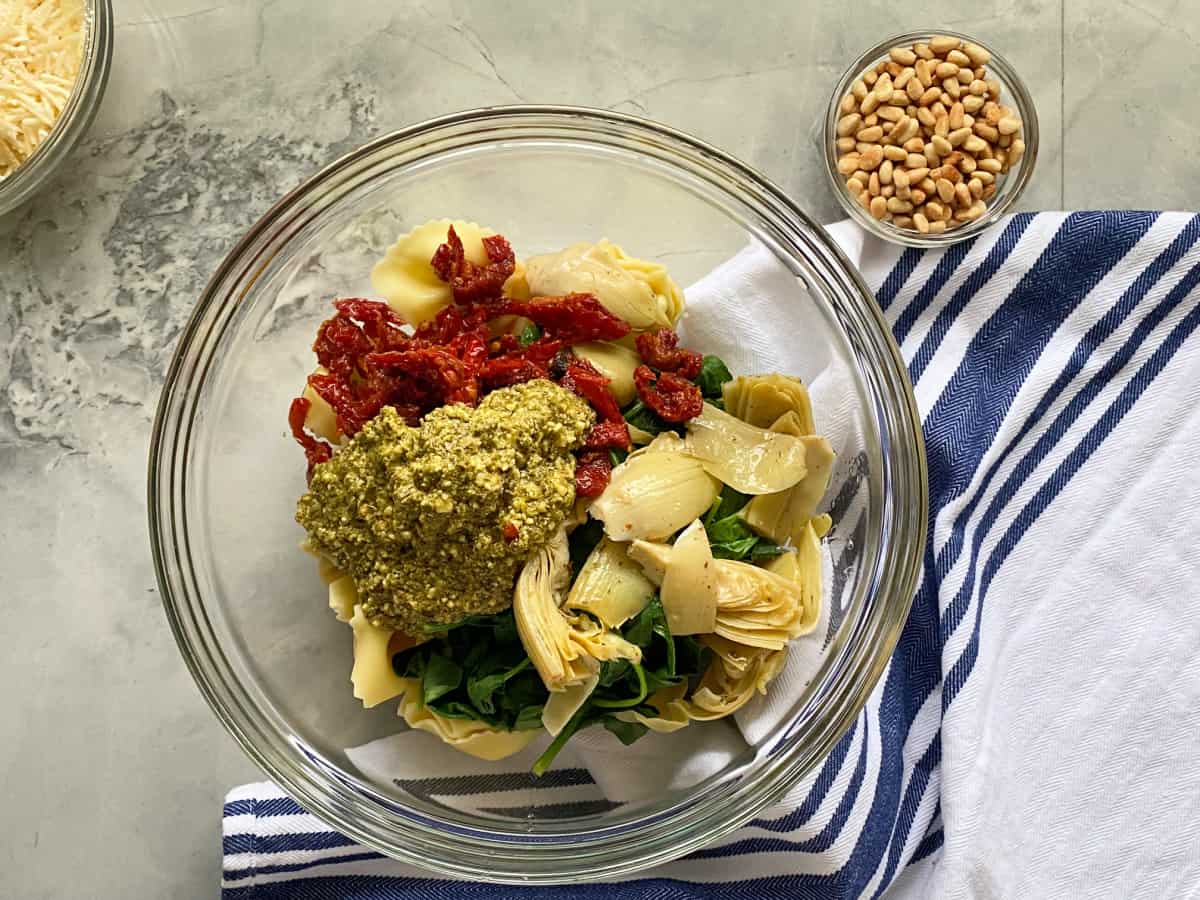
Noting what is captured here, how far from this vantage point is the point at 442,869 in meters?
1.74

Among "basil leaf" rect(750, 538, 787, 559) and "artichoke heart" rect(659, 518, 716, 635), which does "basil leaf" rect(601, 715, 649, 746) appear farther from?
"basil leaf" rect(750, 538, 787, 559)

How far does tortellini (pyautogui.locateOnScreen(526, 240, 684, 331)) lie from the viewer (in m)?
1.72

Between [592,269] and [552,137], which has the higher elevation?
[552,137]

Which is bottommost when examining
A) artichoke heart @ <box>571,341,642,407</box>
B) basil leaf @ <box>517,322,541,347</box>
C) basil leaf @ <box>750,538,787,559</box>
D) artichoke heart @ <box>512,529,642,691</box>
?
artichoke heart @ <box>512,529,642,691</box>

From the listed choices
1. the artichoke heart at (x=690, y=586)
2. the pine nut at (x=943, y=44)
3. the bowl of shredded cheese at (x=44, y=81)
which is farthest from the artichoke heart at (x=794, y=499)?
the bowl of shredded cheese at (x=44, y=81)

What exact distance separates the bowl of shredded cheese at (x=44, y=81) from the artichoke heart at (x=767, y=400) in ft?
3.91

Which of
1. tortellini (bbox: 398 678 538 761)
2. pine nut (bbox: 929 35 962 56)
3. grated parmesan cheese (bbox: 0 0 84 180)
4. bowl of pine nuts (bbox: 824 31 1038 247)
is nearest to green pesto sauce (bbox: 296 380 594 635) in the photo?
tortellini (bbox: 398 678 538 761)

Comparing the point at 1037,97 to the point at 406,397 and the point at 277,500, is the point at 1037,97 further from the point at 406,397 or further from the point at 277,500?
the point at 277,500

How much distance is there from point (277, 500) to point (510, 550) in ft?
1.77

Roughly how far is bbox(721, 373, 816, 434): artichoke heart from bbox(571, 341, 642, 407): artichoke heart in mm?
158

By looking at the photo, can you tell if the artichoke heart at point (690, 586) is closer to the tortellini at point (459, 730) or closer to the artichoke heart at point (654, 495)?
the artichoke heart at point (654, 495)

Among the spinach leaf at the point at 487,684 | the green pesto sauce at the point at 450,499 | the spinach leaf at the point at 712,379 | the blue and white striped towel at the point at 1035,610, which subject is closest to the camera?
the green pesto sauce at the point at 450,499

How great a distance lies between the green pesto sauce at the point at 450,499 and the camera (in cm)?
154

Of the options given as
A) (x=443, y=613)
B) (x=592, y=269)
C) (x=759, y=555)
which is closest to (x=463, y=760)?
(x=443, y=613)
